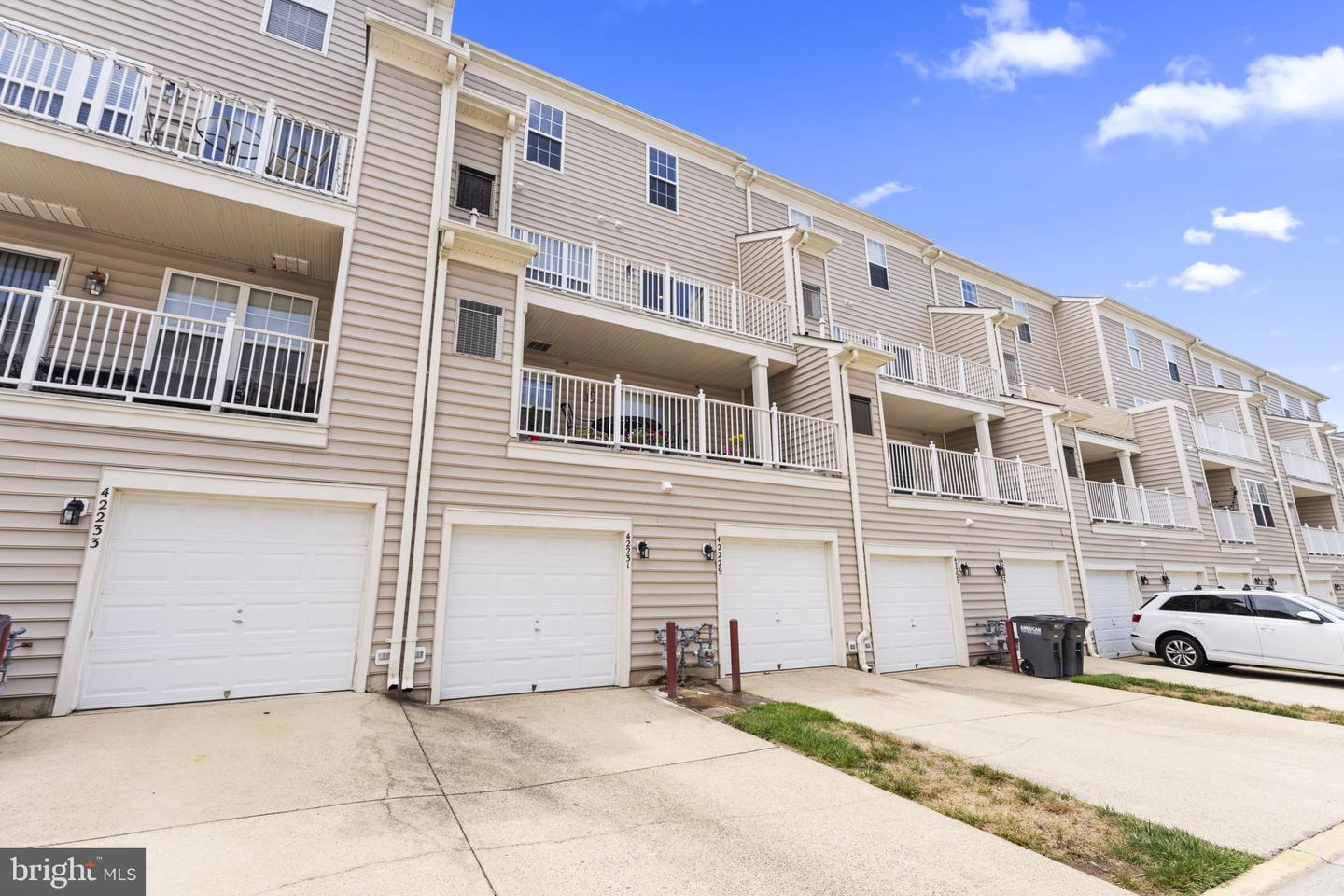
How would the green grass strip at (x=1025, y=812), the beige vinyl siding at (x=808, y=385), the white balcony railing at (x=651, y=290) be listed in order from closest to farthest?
the green grass strip at (x=1025, y=812) < the white balcony railing at (x=651, y=290) < the beige vinyl siding at (x=808, y=385)

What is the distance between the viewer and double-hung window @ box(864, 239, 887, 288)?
1611 centimetres

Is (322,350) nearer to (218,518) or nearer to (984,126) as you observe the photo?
(218,518)

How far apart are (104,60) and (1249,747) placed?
49.7 ft

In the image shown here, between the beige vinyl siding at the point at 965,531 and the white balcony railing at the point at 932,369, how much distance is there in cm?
270

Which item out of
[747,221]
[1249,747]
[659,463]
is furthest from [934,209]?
[1249,747]

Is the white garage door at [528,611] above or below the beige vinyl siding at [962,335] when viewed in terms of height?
below

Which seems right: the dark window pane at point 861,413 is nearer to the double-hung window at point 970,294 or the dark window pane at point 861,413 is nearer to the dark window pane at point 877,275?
the dark window pane at point 877,275

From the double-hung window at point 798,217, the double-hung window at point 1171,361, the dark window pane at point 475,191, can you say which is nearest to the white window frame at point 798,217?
the double-hung window at point 798,217

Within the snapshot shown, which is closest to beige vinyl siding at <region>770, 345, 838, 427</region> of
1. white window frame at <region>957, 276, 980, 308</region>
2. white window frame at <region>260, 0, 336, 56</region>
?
white window frame at <region>957, 276, 980, 308</region>

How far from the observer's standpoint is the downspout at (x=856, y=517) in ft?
32.2

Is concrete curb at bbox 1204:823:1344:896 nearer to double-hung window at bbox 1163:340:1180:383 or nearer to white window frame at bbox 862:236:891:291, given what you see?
white window frame at bbox 862:236:891:291

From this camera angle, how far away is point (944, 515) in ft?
38.1

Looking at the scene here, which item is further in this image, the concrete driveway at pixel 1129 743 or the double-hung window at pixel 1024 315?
the double-hung window at pixel 1024 315

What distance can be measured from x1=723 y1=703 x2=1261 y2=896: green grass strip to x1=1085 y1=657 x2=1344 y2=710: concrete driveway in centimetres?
727
